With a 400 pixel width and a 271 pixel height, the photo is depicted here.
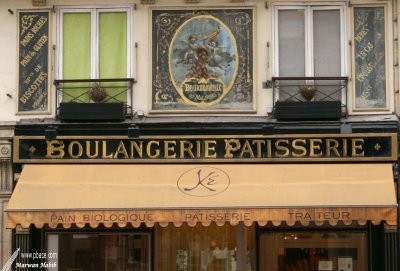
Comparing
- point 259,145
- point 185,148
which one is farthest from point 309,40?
point 185,148

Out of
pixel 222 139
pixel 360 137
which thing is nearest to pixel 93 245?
pixel 222 139

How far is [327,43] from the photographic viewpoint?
50.0ft

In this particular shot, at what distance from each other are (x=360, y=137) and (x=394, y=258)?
220 centimetres

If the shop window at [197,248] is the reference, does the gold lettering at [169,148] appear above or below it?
above

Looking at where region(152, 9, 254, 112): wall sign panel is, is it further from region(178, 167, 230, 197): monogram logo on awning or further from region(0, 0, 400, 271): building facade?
region(178, 167, 230, 197): monogram logo on awning

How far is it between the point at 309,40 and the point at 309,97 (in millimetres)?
1077

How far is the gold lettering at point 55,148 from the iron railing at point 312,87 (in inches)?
155

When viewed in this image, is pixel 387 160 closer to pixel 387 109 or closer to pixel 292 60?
pixel 387 109

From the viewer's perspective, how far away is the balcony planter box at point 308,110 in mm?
14844

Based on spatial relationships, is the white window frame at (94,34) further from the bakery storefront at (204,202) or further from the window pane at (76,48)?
the bakery storefront at (204,202)

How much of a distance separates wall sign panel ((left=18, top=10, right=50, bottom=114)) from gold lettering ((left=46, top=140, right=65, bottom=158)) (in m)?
0.74

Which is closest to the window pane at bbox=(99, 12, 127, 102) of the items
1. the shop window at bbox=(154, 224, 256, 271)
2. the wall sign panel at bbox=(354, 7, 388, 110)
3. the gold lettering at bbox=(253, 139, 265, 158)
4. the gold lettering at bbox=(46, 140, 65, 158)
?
the gold lettering at bbox=(46, 140, 65, 158)

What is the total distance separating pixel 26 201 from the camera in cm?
1400

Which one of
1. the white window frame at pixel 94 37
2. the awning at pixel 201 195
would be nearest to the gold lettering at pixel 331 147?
the awning at pixel 201 195
